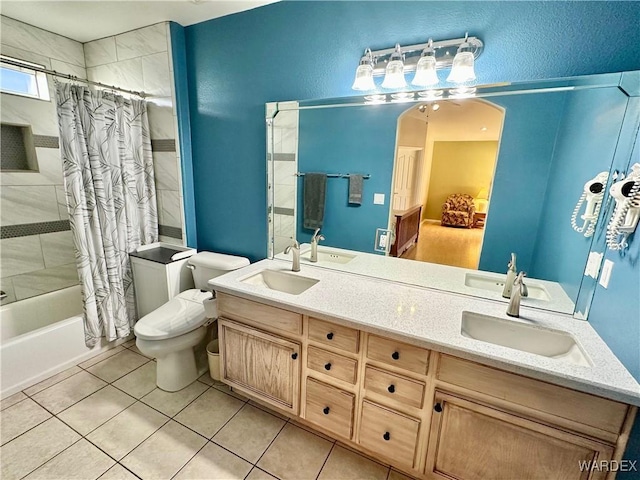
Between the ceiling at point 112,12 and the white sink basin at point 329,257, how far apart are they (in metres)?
1.67

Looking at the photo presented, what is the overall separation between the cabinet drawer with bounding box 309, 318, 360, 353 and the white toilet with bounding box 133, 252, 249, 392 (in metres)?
0.92

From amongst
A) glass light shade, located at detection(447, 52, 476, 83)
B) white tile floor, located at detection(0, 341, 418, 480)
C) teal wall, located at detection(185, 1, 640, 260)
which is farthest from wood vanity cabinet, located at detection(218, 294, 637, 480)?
glass light shade, located at detection(447, 52, 476, 83)

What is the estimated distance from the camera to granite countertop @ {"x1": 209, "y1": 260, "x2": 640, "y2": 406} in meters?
0.96

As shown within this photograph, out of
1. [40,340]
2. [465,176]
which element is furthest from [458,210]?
[40,340]

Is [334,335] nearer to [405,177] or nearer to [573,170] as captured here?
[405,177]

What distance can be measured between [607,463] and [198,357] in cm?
230

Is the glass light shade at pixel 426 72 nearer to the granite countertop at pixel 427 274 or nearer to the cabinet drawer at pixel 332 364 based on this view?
the granite countertop at pixel 427 274

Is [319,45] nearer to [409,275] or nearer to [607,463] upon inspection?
[409,275]

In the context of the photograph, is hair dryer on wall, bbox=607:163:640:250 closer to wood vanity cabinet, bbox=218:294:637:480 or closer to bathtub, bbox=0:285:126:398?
wood vanity cabinet, bbox=218:294:637:480

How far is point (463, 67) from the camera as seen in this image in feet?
4.53

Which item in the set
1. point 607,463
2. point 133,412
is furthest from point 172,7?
point 607,463

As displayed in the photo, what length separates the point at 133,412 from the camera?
5.74 ft

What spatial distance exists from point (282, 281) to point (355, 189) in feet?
2.55

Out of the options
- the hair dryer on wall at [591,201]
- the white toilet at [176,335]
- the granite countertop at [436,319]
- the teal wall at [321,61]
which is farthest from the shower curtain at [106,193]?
the hair dryer on wall at [591,201]
